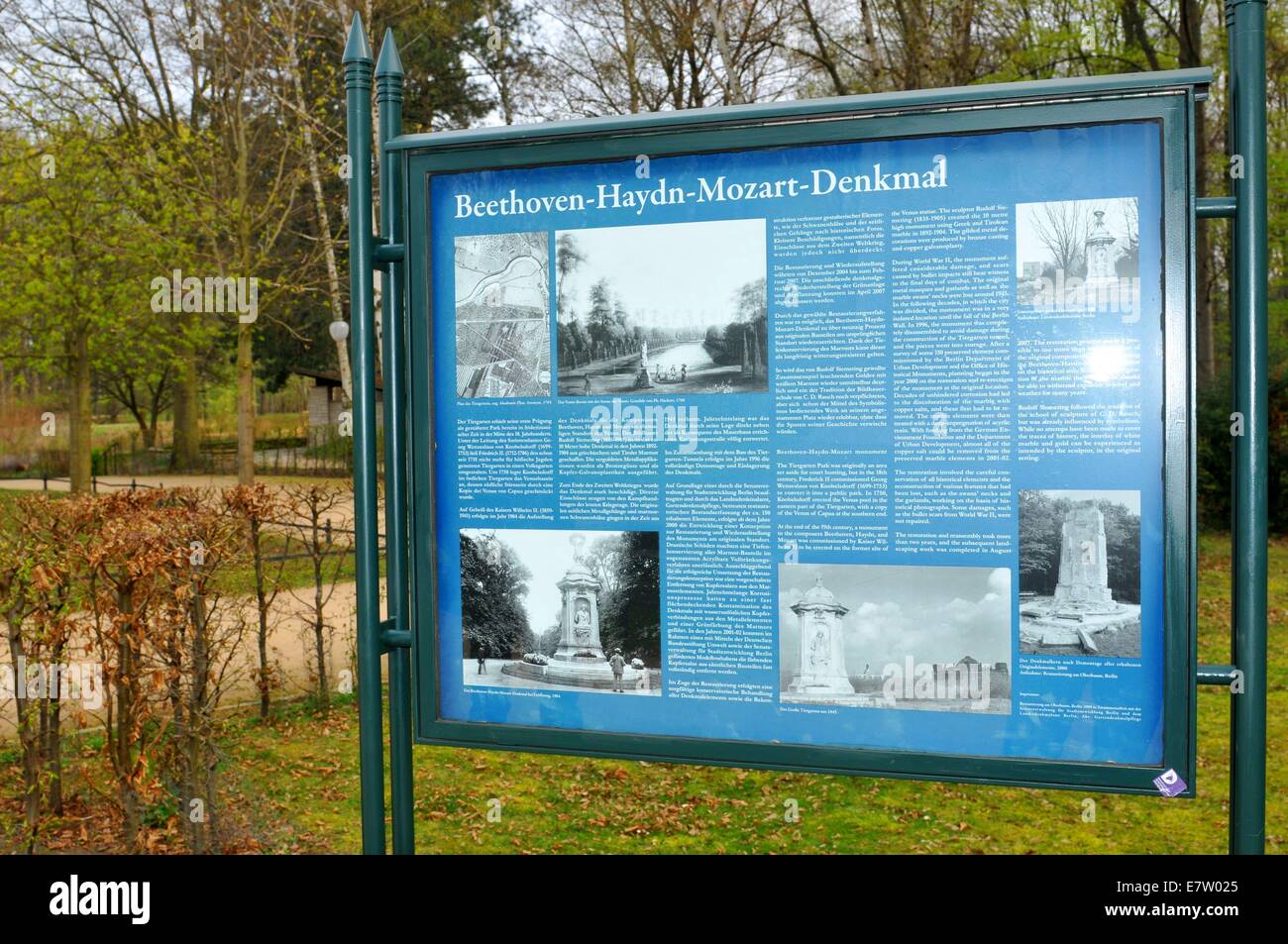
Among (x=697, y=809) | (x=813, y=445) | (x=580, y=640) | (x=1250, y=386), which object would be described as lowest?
(x=697, y=809)

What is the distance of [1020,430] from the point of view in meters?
2.98

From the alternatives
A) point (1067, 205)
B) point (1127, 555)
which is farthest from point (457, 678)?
point (1067, 205)

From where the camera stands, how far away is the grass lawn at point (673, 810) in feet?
18.8

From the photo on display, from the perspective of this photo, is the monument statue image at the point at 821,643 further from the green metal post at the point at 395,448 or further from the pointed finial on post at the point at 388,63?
the pointed finial on post at the point at 388,63

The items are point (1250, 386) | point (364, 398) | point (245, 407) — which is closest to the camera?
point (1250, 386)

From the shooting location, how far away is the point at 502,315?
342cm

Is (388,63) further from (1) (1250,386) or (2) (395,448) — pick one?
(1) (1250,386)

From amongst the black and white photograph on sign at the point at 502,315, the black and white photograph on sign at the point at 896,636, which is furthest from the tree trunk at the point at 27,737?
the black and white photograph on sign at the point at 896,636

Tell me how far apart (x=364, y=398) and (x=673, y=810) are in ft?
11.7

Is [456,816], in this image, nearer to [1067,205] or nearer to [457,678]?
[457,678]

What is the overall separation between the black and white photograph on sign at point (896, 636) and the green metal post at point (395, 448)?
47.4 inches

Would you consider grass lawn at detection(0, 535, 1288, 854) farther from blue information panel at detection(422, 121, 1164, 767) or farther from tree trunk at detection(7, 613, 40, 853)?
blue information panel at detection(422, 121, 1164, 767)

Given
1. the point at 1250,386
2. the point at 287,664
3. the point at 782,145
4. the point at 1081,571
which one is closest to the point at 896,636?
the point at 1081,571

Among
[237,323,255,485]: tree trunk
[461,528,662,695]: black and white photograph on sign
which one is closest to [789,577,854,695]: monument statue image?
[461,528,662,695]: black and white photograph on sign
